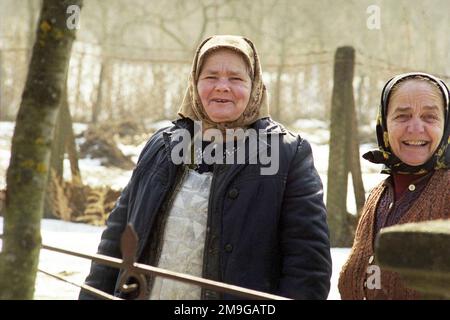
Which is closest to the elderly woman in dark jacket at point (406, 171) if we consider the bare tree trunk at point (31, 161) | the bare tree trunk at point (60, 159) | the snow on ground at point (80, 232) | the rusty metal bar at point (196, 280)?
the rusty metal bar at point (196, 280)

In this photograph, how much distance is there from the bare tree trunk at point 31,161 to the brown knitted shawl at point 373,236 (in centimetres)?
118

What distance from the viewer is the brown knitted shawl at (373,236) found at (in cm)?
221

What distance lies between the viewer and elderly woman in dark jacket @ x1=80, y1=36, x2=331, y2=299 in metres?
2.12

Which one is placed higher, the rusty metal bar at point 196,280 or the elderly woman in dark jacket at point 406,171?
the elderly woman in dark jacket at point 406,171

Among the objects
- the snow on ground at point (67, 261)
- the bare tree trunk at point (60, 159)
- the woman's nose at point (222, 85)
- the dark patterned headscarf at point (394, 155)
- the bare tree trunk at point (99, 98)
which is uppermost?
the bare tree trunk at point (99, 98)

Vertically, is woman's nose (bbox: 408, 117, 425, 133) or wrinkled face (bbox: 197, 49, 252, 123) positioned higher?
wrinkled face (bbox: 197, 49, 252, 123)

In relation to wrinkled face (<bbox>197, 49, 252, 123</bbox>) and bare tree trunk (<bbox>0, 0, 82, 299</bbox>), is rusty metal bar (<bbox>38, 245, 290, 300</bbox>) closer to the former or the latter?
bare tree trunk (<bbox>0, 0, 82, 299</bbox>)

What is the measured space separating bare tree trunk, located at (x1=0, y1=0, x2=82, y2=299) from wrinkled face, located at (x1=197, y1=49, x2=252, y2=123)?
59cm

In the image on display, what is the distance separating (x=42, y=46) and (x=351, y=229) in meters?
5.59

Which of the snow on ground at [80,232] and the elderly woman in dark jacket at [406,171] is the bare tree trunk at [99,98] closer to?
the snow on ground at [80,232]

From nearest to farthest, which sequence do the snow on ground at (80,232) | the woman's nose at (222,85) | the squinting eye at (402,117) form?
the woman's nose at (222,85)
the squinting eye at (402,117)
the snow on ground at (80,232)

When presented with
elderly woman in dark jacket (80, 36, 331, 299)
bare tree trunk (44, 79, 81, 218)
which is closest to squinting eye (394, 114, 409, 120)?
elderly woman in dark jacket (80, 36, 331, 299)

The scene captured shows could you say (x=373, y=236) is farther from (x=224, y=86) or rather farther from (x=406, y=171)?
(x=224, y=86)

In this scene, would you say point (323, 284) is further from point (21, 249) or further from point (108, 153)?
point (108, 153)
